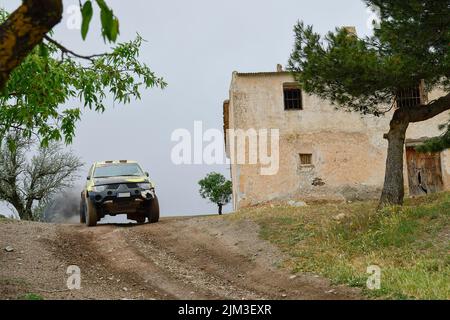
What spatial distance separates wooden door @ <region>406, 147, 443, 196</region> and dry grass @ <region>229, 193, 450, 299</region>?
9.48 meters

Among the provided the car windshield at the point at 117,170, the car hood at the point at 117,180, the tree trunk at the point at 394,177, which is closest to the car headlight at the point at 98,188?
the car hood at the point at 117,180

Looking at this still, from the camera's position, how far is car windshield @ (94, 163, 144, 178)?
15.4 m

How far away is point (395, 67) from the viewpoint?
38.7ft

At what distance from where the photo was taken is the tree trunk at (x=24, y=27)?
4.49 metres

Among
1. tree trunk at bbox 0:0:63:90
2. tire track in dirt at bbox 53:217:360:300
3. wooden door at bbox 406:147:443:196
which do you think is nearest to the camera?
tree trunk at bbox 0:0:63:90

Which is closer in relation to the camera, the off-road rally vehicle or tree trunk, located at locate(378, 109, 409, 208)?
tree trunk, located at locate(378, 109, 409, 208)

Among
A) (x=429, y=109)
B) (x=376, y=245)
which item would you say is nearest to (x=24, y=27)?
(x=376, y=245)

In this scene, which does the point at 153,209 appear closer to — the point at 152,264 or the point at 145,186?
the point at 145,186

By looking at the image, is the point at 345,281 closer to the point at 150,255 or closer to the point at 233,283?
the point at 233,283

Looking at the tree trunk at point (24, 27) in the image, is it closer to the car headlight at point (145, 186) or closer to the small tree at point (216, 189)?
the car headlight at point (145, 186)

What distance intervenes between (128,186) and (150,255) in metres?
4.18

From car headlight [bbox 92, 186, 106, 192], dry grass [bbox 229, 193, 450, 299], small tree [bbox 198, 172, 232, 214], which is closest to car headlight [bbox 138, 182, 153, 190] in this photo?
car headlight [bbox 92, 186, 106, 192]

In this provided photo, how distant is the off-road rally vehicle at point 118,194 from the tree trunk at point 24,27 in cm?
1001

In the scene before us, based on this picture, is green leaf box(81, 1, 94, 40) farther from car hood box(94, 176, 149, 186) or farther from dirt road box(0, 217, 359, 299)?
car hood box(94, 176, 149, 186)
